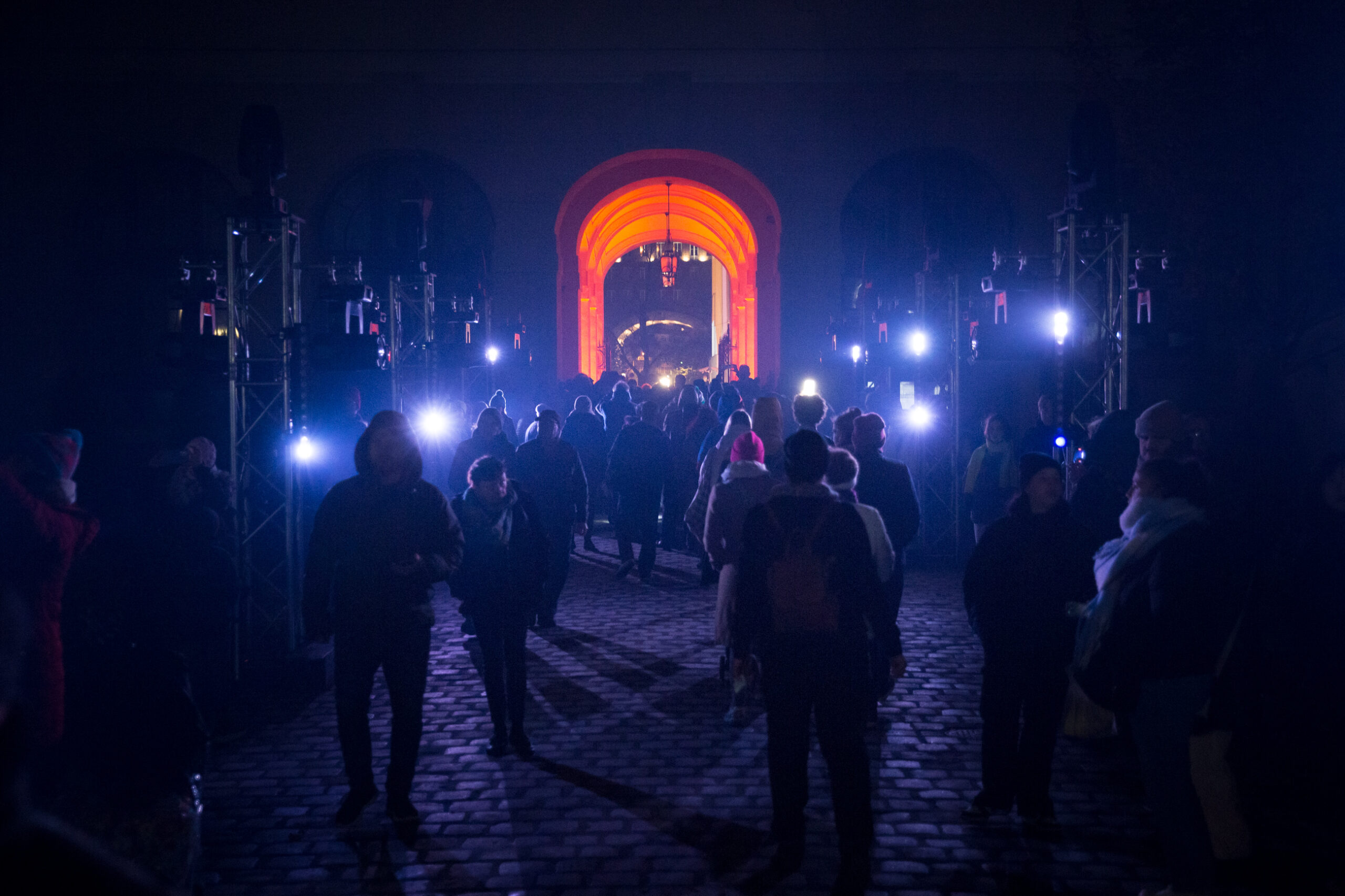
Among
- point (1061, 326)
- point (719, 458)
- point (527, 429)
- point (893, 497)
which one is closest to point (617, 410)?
point (527, 429)

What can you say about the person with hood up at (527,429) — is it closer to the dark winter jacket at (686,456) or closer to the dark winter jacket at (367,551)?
the dark winter jacket at (686,456)

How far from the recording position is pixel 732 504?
17.8 ft

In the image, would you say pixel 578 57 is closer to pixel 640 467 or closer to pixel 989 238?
pixel 989 238

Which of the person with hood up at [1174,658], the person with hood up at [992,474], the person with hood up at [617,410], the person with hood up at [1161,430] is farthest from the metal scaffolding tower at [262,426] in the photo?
the person with hood up at [992,474]

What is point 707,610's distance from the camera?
9.05 metres

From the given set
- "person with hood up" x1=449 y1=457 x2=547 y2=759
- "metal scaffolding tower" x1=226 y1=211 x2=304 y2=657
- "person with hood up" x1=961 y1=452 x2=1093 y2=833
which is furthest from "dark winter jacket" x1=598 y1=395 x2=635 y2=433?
"person with hood up" x1=961 y1=452 x2=1093 y2=833

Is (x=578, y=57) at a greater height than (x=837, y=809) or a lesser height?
greater

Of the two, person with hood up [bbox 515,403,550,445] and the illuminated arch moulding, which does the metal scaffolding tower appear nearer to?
person with hood up [bbox 515,403,550,445]

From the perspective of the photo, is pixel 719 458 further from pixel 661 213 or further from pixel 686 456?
pixel 661 213

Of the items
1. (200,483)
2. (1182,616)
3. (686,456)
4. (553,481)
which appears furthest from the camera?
(686,456)

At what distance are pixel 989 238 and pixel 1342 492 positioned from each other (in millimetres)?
13957

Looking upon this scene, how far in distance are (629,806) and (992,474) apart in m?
6.03

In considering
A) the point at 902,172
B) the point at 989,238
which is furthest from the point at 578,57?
the point at 989,238

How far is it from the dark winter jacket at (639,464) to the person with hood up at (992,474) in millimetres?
3325
